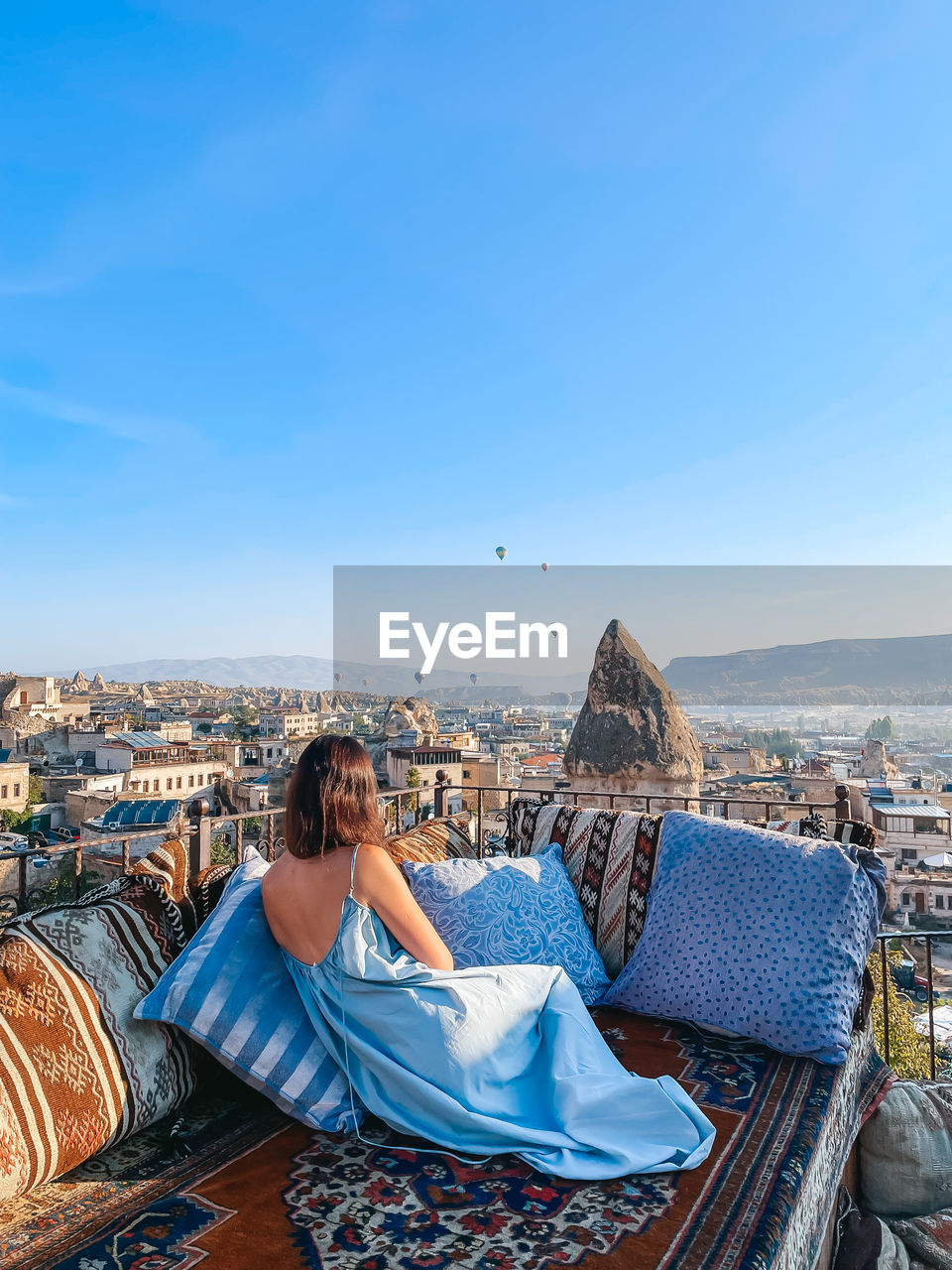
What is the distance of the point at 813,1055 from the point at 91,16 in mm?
6470

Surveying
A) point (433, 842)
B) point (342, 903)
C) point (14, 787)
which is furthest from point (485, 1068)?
point (14, 787)

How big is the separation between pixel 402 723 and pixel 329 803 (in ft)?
141

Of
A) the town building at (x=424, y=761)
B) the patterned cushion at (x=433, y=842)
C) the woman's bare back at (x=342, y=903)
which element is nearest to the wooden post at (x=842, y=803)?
the patterned cushion at (x=433, y=842)

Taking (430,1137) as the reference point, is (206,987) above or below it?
above

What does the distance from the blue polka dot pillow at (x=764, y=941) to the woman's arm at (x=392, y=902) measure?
2.73 ft

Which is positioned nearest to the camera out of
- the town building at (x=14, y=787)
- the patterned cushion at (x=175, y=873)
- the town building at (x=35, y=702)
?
the patterned cushion at (x=175, y=873)

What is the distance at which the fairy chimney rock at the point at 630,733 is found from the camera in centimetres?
809

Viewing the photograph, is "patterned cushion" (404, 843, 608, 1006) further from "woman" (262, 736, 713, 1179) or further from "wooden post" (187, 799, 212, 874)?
"wooden post" (187, 799, 212, 874)

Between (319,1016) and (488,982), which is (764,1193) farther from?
(319,1016)

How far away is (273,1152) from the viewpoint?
1504mm

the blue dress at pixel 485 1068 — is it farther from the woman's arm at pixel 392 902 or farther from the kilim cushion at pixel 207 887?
the kilim cushion at pixel 207 887

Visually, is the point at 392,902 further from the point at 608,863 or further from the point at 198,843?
the point at 608,863

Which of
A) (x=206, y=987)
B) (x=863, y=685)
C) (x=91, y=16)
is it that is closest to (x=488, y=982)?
(x=206, y=987)

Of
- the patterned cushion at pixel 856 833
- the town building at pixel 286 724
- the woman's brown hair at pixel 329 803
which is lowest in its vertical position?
the town building at pixel 286 724
